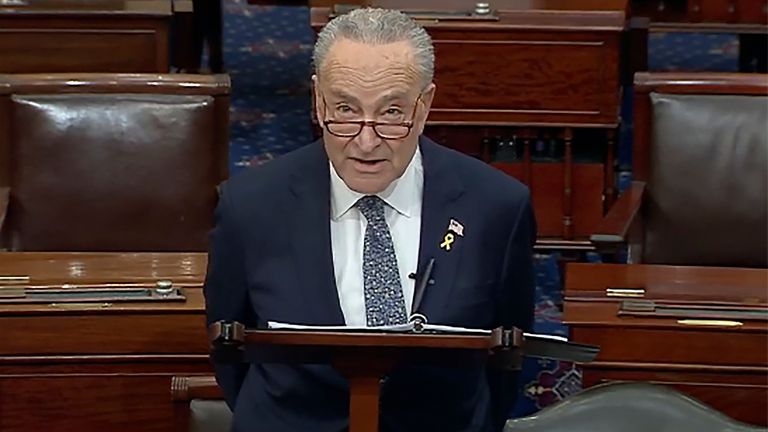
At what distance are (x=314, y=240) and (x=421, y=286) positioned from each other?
0.53ft

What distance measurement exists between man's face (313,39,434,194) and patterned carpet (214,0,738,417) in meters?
1.90

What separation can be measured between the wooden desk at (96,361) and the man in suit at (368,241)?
747 millimetres

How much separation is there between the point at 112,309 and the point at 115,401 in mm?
195

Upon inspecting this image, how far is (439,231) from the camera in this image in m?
2.22

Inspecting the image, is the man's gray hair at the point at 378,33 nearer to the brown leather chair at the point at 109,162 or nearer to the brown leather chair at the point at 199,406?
the brown leather chair at the point at 199,406

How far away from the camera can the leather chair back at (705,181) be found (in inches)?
150

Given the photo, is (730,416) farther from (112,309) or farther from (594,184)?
(594,184)

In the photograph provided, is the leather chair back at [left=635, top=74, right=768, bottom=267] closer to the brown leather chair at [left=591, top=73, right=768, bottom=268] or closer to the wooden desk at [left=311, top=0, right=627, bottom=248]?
the brown leather chair at [left=591, top=73, right=768, bottom=268]

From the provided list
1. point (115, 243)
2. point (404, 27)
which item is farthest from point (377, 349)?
point (115, 243)

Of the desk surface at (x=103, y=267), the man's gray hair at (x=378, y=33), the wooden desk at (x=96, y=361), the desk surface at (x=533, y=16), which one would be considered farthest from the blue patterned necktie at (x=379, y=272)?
the desk surface at (x=533, y=16)

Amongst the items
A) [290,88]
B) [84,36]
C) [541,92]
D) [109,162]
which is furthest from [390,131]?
[290,88]

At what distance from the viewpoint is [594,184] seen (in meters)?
4.61

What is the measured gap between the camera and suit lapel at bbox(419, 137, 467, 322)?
86.1 inches

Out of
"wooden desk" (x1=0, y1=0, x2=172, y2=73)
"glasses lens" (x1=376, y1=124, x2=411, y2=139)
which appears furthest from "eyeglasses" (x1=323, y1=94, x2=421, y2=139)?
"wooden desk" (x1=0, y1=0, x2=172, y2=73)
